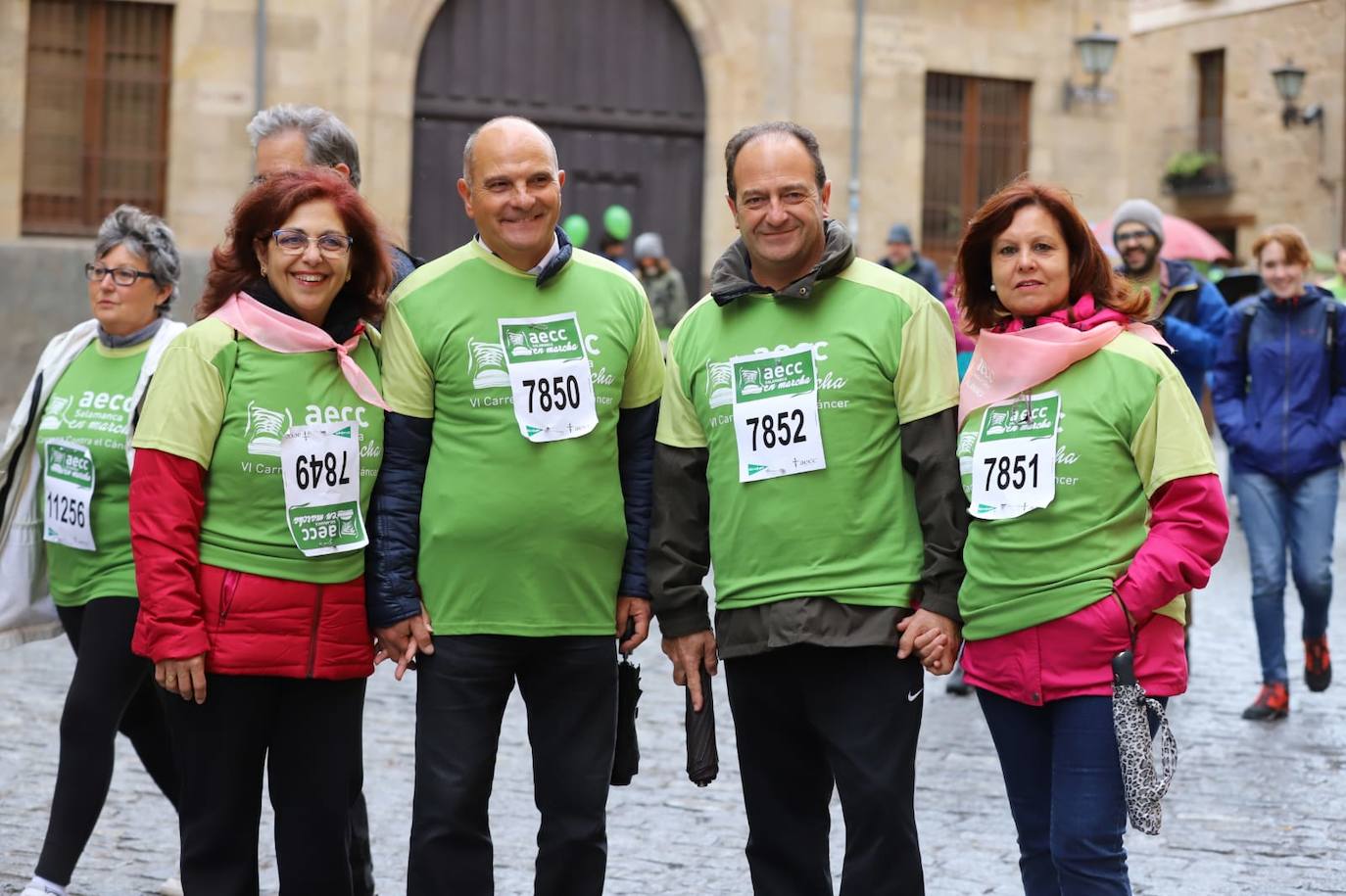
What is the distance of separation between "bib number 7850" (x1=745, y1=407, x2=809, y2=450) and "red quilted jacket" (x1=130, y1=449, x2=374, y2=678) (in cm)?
103

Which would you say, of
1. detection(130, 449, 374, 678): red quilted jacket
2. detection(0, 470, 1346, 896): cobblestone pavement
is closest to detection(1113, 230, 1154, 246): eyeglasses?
detection(0, 470, 1346, 896): cobblestone pavement

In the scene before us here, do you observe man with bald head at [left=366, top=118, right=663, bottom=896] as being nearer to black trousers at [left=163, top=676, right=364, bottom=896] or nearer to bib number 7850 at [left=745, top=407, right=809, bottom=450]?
black trousers at [left=163, top=676, right=364, bottom=896]

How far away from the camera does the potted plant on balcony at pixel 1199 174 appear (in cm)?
3778

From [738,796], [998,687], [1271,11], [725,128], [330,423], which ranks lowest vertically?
[738,796]

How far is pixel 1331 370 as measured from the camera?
852 centimetres

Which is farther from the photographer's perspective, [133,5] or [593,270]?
[133,5]

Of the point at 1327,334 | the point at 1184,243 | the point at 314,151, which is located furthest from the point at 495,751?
the point at 1184,243

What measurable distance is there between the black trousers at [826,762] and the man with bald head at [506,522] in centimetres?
36

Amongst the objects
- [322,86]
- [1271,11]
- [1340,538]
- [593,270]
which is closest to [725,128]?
[322,86]

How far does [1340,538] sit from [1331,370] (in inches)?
287

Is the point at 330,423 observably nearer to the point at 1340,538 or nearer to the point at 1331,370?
the point at 1331,370

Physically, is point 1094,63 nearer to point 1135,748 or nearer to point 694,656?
point 694,656

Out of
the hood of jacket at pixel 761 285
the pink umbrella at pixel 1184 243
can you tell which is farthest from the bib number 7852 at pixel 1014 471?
the pink umbrella at pixel 1184 243

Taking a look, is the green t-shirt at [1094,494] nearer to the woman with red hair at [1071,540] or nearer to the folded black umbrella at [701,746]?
the woman with red hair at [1071,540]
